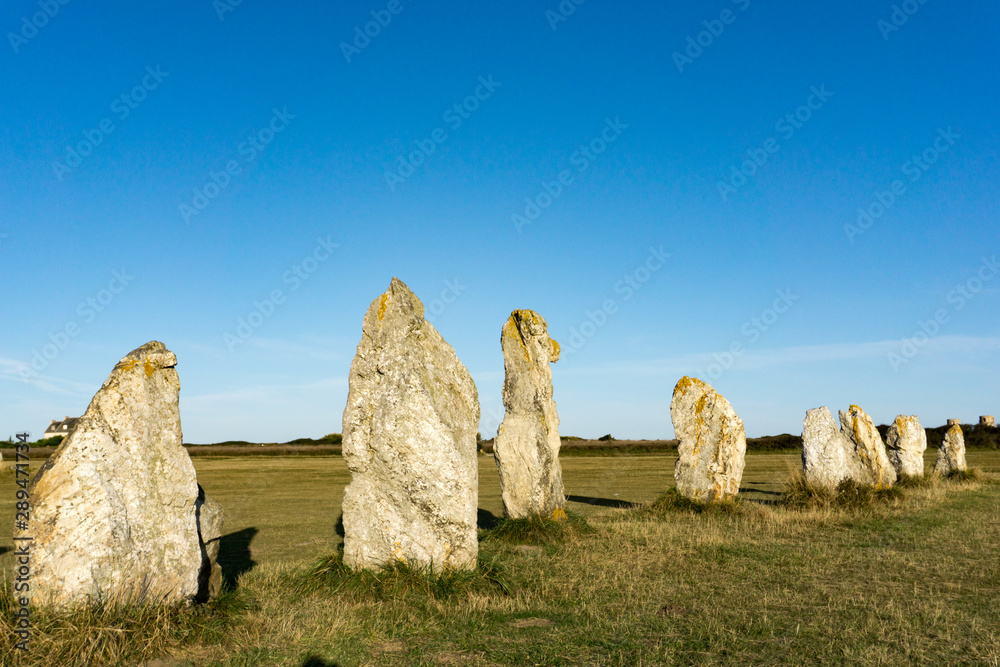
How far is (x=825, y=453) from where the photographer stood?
1716 centimetres

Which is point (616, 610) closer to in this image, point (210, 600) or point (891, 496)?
→ point (210, 600)

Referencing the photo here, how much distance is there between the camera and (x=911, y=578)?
926 centimetres

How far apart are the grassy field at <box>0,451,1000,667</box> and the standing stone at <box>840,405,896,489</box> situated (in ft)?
11.8

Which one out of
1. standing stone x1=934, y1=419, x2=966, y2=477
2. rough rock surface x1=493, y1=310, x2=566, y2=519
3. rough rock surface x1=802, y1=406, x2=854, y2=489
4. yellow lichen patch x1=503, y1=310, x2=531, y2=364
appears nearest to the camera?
rough rock surface x1=493, y1=310, x2=566, y2=519

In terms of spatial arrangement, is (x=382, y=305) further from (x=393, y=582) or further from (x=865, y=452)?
(x=865, y=452)

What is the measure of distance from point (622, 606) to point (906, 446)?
16783 mm

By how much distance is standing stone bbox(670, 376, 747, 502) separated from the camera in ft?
51.0

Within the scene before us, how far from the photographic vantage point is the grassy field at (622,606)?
6246mm

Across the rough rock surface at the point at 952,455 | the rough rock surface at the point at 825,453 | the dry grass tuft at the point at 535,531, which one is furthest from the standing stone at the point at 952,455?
the dry grass tuft at the point at 535,531

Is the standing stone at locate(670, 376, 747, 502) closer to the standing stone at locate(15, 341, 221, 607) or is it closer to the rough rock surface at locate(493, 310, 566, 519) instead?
the rough rock surface at locate(493, 310, 566, 519)

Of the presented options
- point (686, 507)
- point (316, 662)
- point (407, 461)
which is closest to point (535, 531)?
point (407, 461)

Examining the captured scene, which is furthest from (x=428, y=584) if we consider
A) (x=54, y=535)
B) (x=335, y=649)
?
(x=54, y=535)

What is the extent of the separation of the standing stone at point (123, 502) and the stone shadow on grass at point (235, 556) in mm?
1968

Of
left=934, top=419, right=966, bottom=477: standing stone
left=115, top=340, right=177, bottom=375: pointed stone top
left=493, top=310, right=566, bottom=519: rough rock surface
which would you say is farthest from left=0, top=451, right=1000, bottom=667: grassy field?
left=934, top=419, right=966, bottom=477: standing stone
